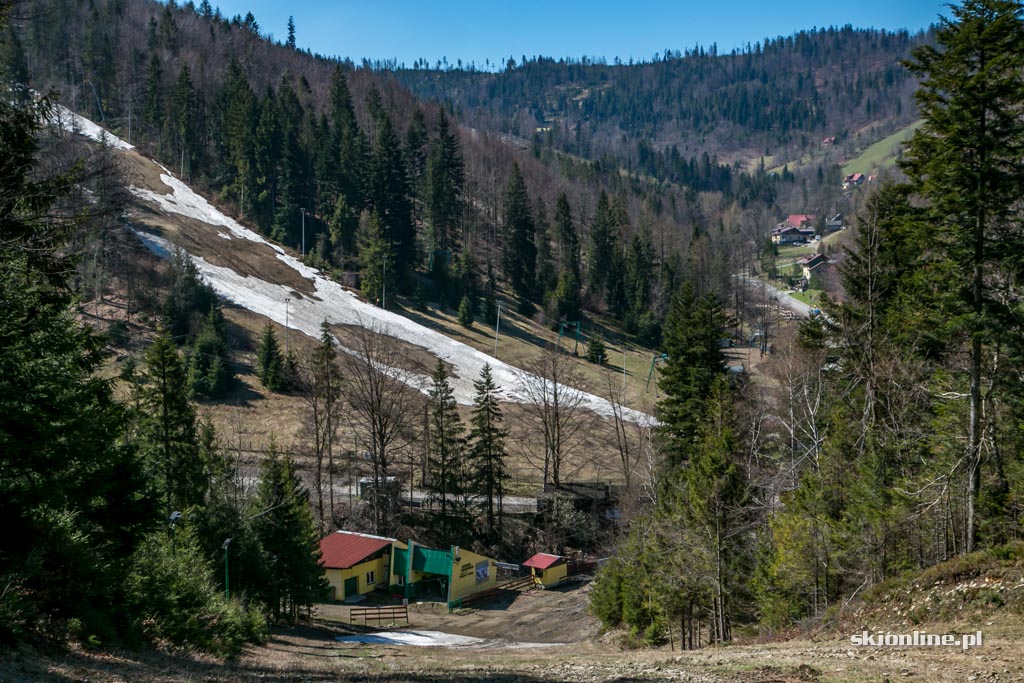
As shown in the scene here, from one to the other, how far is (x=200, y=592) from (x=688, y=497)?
1438cm

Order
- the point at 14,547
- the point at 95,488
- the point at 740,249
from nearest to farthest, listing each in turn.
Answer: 1. the point at 14,547
2. the point at 95,488
3. the point at 740,249

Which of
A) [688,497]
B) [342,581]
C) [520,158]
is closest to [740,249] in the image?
[520,158]

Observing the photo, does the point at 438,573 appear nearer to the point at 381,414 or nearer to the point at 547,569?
the point at 547,569

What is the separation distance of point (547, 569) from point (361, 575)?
10.9 metres

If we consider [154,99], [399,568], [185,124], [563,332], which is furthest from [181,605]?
[154,99]

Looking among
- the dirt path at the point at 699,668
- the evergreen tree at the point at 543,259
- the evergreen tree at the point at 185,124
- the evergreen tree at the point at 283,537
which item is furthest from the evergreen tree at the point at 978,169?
the evergreen tree at the point at 185,124

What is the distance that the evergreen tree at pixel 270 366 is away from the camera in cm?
5503

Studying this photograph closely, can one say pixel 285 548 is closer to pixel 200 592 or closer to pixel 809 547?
pixel 200 592

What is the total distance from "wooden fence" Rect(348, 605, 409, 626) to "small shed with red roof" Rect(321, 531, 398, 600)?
11.0 ft

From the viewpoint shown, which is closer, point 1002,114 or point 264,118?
point 1002,114

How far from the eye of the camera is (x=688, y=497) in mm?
23625

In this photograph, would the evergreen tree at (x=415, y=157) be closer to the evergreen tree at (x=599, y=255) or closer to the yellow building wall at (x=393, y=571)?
the evergreen tree at (x=599, y=255)

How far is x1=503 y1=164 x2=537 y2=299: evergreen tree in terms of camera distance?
9206 centimetres

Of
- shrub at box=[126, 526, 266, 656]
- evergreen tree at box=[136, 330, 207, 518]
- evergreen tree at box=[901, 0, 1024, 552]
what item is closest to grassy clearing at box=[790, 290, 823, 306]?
evergreen tree at box=[136, 330, 207, 518]
